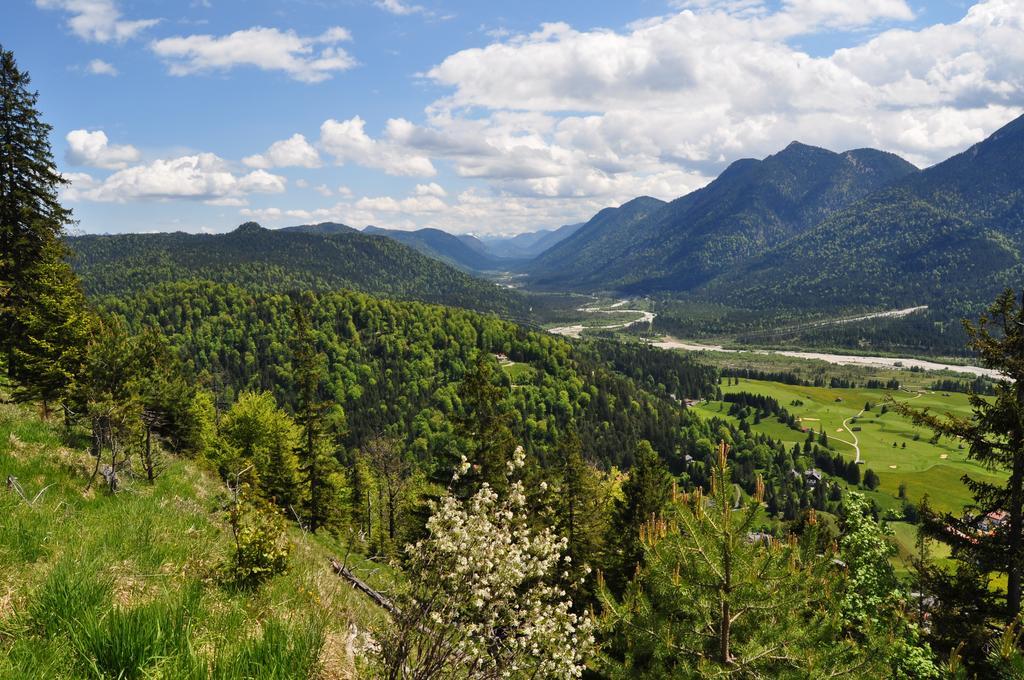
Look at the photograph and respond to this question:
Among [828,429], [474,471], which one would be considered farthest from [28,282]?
[828,429]

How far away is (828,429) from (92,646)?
661 feet

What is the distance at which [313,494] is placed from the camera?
126 ft

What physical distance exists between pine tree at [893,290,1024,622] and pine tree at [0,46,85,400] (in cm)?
3624

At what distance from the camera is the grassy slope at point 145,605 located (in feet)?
11.7

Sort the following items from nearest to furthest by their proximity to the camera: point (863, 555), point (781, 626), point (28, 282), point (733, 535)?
point (733, 535) < point (781, 626) < point (863, 555) < point (28, 282)

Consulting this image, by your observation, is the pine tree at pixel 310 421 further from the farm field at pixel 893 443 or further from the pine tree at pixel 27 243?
the farm field at pixel 893 443

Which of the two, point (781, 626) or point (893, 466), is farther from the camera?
point (893, 466)

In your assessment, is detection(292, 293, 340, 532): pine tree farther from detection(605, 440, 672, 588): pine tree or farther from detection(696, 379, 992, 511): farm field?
detection(696, 379, 992, 511): farm field

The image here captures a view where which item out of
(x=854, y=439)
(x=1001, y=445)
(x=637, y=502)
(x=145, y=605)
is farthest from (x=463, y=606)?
(x=854, y=439)

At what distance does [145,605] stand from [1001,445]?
18462 millimetres

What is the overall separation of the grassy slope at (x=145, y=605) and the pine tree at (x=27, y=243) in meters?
22.2

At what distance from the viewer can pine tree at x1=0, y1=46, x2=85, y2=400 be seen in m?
26.6

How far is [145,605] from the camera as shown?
3.95m

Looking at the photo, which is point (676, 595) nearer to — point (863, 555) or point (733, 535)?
point (733, 535)
